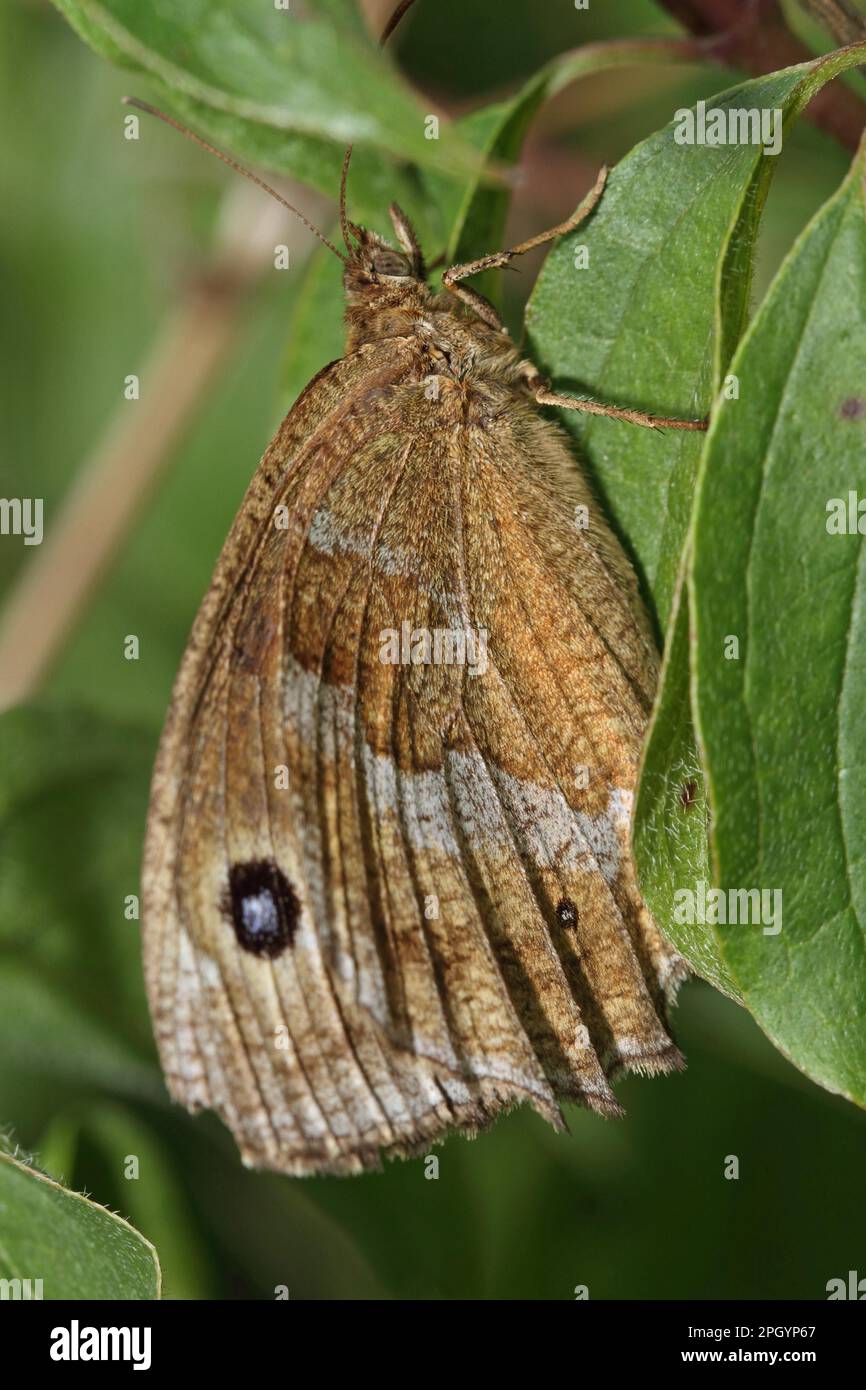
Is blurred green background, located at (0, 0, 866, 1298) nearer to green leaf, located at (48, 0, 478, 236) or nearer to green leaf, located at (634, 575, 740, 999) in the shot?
green leaf, located at (634, 575, 740, 999)

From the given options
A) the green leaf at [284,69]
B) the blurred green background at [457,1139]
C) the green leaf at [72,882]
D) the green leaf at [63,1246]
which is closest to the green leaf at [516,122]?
the blurred green background at [457,1139]

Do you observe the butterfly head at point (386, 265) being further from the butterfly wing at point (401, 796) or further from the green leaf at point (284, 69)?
the green leaf at point (284, 69)

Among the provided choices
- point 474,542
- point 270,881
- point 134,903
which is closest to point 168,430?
point 134,903

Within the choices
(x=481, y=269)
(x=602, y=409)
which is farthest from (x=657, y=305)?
(x=481, y=269)

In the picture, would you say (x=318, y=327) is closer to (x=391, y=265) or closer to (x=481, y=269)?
(x=391, y=265)
